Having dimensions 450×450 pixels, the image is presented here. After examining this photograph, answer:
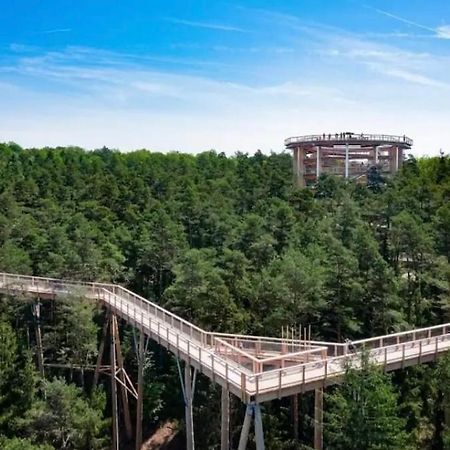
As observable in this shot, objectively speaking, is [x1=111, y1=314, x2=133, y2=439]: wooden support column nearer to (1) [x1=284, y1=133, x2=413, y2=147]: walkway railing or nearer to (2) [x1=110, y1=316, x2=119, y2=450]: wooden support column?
(2) [x1=110, y1=316, x2=119, y2=450]: wooden support column

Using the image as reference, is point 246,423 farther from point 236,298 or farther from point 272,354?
point 236,298

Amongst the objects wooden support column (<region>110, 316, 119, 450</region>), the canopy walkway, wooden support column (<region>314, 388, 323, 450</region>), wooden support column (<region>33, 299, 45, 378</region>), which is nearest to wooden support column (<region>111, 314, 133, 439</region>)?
wooden support column (<region>110, 316, 119, 450</region>)

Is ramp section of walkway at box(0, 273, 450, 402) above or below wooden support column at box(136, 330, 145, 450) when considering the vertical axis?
above

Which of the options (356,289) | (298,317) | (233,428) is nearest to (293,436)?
(233,428)

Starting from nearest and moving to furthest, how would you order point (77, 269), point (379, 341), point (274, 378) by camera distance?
point (274, 378), point (379, 341), point (77, 269)

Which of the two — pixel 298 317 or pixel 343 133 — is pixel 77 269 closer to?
pixel 298 317

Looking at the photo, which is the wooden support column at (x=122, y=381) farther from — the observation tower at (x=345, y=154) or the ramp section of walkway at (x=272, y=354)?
the observation tower at (x=345, y=154)
